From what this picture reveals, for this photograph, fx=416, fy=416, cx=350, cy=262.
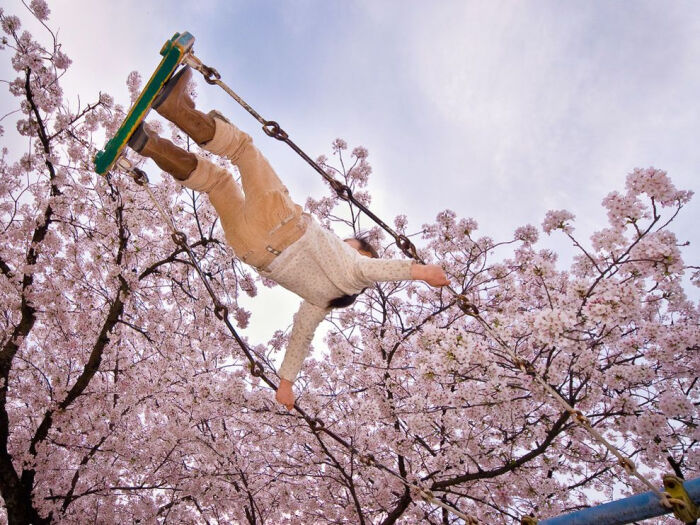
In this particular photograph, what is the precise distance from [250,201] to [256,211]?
0.09 meters

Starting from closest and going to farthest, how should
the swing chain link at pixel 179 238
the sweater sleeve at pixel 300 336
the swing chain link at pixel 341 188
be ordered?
the swing chain link at pixel 341 188 < the swing chain link at pixel 179 238 < the sweater sleeve at pixel 300 336

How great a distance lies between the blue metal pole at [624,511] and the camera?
137 cm

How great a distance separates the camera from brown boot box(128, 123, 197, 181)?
9.02 ft

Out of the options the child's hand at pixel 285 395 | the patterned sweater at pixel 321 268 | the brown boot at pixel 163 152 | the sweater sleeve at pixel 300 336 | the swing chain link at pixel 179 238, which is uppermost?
the brown boot at pixel 163 152

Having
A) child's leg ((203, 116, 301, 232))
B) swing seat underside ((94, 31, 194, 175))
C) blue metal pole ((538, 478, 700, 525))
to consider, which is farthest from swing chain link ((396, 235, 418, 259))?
swing seat underside ((94, 31, 194, 175))

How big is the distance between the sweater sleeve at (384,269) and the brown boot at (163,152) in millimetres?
1365

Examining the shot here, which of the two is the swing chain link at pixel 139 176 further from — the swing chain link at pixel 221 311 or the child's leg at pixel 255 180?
the swing chain link at pixel 221 311

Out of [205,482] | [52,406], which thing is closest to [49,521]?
[52,406]

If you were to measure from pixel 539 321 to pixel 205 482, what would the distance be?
19.8 ft

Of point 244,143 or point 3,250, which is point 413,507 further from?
point 3,250

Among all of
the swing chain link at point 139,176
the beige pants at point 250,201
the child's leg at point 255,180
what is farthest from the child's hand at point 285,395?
the swing chain link at point 139,176

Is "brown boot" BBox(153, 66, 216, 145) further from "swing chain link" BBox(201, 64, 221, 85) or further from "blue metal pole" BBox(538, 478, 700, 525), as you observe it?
"blue metal pole" BBox(538, 478, 700, 525)

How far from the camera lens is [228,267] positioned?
6.45 metres

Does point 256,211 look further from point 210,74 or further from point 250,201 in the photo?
point 210,74
